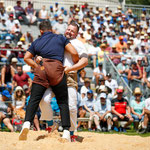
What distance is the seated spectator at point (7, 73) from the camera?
12.2m

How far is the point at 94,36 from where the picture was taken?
1720cm

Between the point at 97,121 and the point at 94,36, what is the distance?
7.43 meters

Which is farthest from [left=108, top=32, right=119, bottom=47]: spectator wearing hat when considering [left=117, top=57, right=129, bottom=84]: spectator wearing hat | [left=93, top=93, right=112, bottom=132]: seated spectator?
[left=93, top=93, right=112, bottom=132]: seated spectator

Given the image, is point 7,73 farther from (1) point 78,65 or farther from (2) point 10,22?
(1) point 78,65

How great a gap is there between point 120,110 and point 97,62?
11.3 ft

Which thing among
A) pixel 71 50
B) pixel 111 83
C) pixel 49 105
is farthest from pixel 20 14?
pixel 49 105

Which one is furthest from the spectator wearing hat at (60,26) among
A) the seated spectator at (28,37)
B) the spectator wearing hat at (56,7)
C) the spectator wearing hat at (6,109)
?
the spectator wearing hat at (6,109)

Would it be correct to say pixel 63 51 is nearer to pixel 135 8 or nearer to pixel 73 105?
pixel 73 105

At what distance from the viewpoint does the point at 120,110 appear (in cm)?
1104

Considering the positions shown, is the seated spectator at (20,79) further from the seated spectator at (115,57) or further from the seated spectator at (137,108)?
the seated spectator at (115,57)

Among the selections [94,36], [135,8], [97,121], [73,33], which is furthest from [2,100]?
[135,8]

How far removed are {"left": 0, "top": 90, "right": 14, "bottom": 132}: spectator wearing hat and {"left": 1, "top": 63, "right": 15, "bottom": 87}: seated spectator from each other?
1673mm

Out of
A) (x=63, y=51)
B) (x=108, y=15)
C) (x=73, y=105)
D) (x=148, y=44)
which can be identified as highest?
(x=108, y=15)

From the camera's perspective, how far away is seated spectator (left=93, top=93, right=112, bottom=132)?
10562mm
